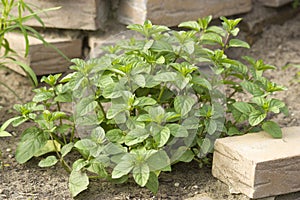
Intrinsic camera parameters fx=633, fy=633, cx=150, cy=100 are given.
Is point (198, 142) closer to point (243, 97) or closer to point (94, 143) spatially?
point (94, 143)

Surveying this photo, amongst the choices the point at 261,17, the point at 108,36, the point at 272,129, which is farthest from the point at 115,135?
the point at 261,17

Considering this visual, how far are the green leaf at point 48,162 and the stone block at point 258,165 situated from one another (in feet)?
1.77

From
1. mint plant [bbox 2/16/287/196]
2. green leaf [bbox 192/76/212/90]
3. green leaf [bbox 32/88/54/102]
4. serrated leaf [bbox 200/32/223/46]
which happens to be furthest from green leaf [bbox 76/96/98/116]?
serrated leaf [bbox 200/32/223/46]

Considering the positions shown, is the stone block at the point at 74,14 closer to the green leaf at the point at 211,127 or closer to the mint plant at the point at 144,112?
the mint plant at the point at 144,112

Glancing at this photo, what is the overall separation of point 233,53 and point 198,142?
1.06 metres

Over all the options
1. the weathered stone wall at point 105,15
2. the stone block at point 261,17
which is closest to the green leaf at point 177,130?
the weathered stone wall at point 105,15

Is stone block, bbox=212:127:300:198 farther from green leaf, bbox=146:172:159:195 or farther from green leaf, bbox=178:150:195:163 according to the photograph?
green leaf, bbox=146:172:159:195

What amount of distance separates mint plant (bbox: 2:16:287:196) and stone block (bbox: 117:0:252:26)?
499mm

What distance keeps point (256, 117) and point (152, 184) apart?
1.37ft

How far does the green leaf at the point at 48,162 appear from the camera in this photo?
6.99 feet

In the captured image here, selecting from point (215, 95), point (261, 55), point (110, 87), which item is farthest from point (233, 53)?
point (110, 87)

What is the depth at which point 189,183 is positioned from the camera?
2135 mm

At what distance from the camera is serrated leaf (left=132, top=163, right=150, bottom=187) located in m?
1.94

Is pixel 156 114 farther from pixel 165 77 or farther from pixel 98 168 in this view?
pixel 98 168
